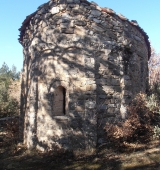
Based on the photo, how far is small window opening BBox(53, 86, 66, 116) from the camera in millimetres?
6477

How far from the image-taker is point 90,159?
18.1 ft

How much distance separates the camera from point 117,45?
6.92m

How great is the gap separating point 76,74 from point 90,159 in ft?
8.77

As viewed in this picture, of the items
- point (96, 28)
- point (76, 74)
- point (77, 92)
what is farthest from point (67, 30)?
point (77, 92)

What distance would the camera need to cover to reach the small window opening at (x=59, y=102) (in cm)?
648

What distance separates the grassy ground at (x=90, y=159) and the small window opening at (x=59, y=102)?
1319 millimetres

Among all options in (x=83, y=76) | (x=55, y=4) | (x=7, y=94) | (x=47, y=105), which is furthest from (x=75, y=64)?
(x=7, y=94)

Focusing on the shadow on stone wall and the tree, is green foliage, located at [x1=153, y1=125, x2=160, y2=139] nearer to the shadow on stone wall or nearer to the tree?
the shadow on stone wall

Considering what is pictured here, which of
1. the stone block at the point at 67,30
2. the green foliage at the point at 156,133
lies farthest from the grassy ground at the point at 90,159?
the stone block at the point at 67,30

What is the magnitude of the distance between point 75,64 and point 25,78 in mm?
2682

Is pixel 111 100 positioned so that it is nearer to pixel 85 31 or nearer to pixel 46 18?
pixel 85 31

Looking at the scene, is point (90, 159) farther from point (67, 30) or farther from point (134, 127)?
point (67, 30)

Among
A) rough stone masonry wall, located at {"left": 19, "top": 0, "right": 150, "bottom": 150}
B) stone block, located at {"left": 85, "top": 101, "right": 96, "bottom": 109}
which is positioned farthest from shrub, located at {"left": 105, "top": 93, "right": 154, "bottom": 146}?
stone block, located at {"left": 85, "top": 101, "right": 96, "bottom": 109}

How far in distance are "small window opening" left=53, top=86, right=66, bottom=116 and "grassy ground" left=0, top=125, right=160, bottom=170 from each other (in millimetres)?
1319
